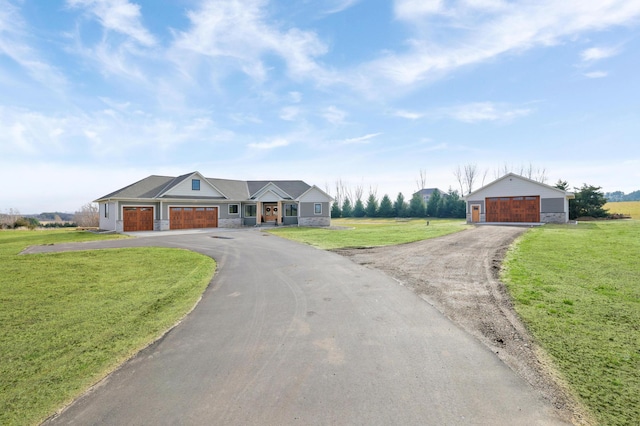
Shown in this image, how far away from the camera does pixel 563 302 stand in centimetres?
606

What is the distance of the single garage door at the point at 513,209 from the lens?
1144 inches

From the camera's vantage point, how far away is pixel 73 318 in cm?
589

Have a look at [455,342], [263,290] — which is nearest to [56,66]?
[263,290]

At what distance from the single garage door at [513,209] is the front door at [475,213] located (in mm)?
874

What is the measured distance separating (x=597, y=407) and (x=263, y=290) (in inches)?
246

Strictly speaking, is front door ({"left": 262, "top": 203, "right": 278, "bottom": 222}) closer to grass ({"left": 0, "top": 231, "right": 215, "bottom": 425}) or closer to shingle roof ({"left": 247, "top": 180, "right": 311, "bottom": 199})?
shingle roof ({"left": 247, "top": 180, "right": 311, "bottom": 199})

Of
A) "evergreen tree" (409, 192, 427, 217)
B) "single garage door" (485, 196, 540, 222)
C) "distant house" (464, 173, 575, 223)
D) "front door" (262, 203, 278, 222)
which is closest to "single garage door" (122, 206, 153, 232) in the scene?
"front door" (262, 203, 278, 222)

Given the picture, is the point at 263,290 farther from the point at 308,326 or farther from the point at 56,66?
the point at 56,66

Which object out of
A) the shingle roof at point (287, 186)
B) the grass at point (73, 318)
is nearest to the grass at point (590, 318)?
the grass at point (73, 318)

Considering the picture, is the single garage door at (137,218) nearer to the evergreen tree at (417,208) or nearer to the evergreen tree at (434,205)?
the evergreen tree at (417,208)

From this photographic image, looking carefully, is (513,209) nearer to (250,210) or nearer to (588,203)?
(588,203)

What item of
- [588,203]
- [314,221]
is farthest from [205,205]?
[588,203]

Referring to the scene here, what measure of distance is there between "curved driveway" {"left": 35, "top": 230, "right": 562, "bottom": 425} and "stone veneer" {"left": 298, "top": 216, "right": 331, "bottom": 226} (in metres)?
26.3

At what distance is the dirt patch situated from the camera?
145 inches
